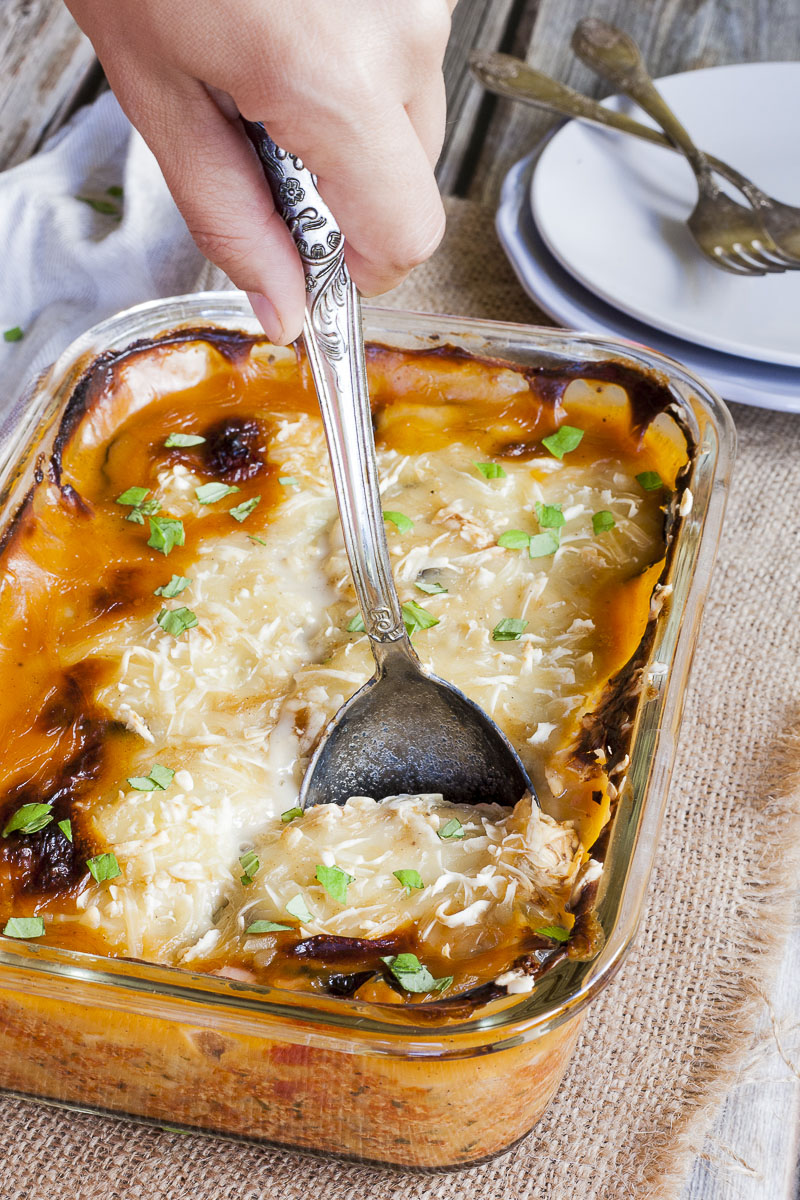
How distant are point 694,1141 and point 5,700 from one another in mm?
1017

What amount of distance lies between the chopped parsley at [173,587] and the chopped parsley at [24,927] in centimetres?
50

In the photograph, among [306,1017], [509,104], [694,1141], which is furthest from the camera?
[509,104]

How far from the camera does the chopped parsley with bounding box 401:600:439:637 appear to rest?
1.52 m

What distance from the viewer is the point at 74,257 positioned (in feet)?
7.73

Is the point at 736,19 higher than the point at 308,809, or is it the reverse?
the point at 736,19

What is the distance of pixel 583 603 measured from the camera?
1.55 metres

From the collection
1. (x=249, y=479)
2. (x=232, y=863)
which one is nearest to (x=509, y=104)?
(x=249, y=479)

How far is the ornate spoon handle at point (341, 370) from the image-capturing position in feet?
3.45

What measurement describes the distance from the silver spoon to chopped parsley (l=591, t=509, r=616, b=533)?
1.23 ft

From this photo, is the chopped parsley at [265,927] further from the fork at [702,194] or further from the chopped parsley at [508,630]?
the fork at [702,194]

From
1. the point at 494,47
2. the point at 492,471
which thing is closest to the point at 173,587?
the point at 492,471

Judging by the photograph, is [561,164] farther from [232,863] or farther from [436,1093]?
[436,1093]

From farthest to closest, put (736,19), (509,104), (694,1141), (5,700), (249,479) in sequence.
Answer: (736,19) → (509,104) → (249,479) → (5,700) → (694,1141)

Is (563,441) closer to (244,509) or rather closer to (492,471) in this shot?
(492,471)
